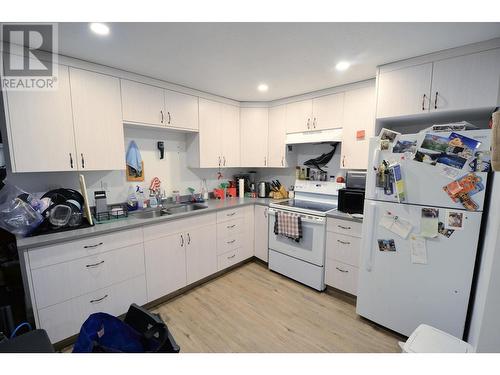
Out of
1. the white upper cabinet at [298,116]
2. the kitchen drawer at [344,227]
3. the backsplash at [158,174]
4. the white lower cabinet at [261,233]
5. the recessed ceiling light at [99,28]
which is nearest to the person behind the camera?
the recessed ceiling light at [99,28]

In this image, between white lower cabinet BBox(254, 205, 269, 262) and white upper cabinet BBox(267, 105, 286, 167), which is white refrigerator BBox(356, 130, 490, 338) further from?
white upper cabinet BBox(267, 105, 286, 167)

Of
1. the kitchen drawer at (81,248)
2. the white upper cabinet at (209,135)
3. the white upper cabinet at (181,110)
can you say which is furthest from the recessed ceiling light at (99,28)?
the kitchen drawer at (81,248)

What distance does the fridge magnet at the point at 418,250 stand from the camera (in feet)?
5.39

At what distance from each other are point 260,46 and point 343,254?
2.06 meters

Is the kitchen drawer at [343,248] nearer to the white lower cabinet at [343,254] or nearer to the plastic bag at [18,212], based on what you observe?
the white lower cabinet at [343,254]

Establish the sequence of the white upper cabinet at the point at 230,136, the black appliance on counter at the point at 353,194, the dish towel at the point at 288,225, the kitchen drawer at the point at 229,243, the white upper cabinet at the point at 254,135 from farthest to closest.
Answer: the white upper cabinet at the point at 254,135, the white upper cabinet at the point at 230,136, the kitchen drawer at the point at 229,243, the dish towel at the point at 288,225, the black appliance on counter at the point at 353,194

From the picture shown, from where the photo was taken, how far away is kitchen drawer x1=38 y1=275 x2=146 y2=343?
5.30 ft

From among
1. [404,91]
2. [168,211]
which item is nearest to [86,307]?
[168,211]

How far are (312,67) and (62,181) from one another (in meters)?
2.61

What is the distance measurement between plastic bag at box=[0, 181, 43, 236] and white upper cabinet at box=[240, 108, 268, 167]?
7.61 ft

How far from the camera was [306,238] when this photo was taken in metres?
2.48

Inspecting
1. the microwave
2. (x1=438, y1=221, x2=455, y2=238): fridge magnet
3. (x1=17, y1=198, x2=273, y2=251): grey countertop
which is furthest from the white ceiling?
(x1=17, y1=198, x2=273, y2=251): grey countertop

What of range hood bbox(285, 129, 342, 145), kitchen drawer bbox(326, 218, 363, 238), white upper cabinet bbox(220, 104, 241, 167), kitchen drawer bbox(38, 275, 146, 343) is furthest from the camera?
white upper cabinet bbox(220, 104, 241, 167)

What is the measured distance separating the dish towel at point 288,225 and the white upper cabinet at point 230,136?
1.09 m
